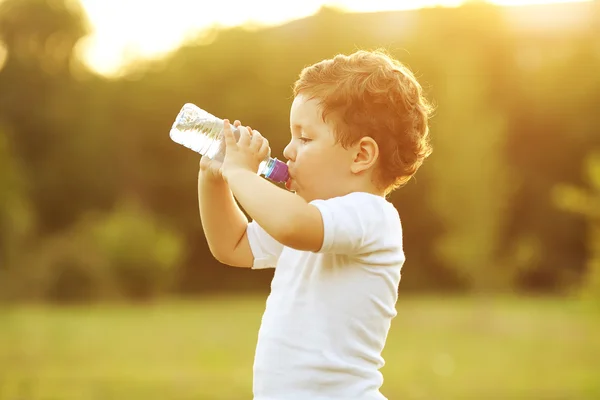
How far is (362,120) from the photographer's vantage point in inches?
104

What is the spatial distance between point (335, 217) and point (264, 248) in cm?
52

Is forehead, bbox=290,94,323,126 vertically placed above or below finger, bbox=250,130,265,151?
above

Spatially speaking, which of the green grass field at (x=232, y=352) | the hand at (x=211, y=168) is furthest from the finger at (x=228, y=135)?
the green grass field at (x=232, y=352)

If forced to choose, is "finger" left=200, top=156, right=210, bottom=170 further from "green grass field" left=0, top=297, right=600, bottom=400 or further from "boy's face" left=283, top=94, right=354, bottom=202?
"green grass field" left=0, top=297, right=600, bottom=400

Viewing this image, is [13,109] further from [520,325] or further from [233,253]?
[233,253]

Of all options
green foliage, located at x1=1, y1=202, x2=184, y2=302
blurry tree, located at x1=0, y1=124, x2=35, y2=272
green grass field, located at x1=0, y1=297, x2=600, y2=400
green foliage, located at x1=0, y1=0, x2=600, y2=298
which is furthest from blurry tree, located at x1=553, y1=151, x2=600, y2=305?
green foliage, located at x1=1, y1=202, x2=184, y2=302

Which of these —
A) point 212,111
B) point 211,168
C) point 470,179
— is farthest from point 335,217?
point 212,111

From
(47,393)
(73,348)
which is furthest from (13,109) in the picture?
(47,393)

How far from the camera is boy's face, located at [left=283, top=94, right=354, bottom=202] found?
2.63m

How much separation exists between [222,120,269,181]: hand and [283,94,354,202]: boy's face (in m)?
0.10

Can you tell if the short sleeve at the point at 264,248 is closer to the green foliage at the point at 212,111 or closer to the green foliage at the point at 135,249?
the green foliage at the point at 212,111

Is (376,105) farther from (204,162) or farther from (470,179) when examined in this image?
(470,179)

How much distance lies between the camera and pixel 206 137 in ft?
9.76

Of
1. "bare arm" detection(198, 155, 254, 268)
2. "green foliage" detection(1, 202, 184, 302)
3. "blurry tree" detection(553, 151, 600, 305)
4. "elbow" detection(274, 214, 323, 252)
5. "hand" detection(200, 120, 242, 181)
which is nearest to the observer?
"elbow" detection(274, 214, 323, 252)
